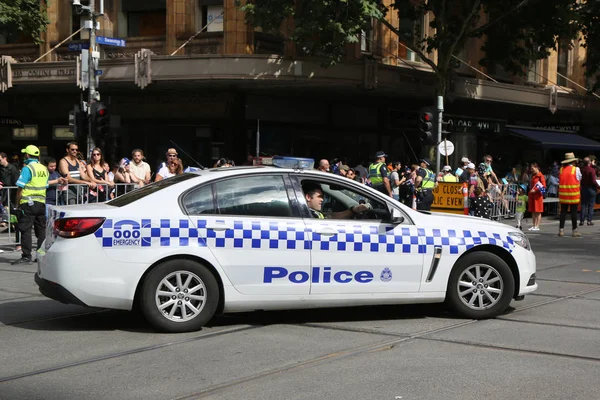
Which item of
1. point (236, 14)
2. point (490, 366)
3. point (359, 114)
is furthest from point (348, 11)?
point (490, 366)

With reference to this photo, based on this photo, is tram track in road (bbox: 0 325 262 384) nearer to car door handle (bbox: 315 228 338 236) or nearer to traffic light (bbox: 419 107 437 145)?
car door handle (bbox: 315 228 338 236)

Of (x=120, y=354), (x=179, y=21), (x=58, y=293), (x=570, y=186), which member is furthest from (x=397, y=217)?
(x=179, y=21)

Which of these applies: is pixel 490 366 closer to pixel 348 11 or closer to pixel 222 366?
pixel 222 366

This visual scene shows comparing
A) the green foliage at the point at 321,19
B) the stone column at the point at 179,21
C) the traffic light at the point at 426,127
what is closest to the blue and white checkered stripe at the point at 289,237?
the traffic light at the point at 426,127

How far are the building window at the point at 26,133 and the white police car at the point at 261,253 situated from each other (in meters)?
23.7

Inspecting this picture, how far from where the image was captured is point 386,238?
7805 mm

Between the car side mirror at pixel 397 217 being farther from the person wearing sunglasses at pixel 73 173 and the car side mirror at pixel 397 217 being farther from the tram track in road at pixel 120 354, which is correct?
the person wearing sunglasses at pixel 73 173

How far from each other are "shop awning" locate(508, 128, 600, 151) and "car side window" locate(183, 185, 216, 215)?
28440 mm

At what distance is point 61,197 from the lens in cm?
1474

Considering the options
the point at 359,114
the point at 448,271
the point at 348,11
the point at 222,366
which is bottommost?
the point at 222,366

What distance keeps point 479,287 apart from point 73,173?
30.0 feet

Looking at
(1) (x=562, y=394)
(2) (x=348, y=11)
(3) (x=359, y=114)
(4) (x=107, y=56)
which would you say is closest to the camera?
(1) (x=562, y=394)

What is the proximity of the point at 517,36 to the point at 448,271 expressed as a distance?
21.7 m

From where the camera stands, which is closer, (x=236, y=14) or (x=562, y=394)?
(x=562, y=394)
